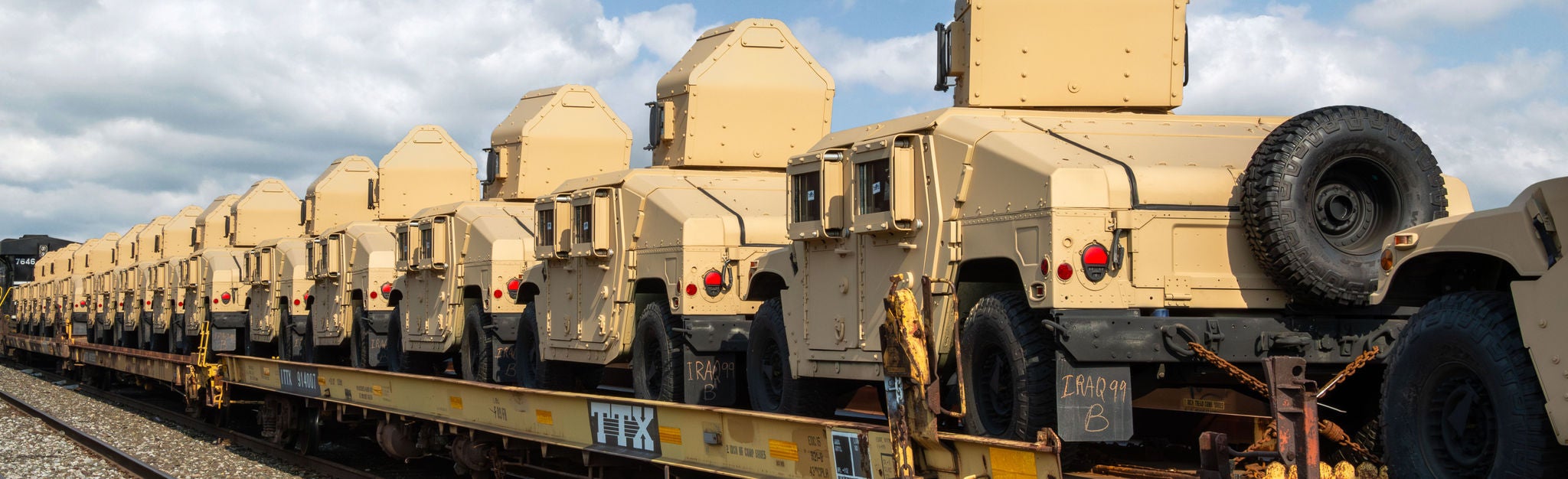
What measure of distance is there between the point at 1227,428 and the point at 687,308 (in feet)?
15.7

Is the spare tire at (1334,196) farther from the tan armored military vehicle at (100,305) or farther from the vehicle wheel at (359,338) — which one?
the tan armored military vehicle at (100,305)

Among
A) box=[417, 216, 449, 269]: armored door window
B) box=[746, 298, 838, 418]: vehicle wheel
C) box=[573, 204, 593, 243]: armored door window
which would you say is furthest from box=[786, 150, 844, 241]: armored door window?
box=[417, 216, 449, 269]: armored door window

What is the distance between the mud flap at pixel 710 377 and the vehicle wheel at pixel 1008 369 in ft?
12.3

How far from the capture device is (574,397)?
10.9 metres

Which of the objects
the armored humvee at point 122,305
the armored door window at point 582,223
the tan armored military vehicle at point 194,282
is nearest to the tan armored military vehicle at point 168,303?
the tan armored military vehicle at point 194,282

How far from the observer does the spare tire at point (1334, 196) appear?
6.63 m

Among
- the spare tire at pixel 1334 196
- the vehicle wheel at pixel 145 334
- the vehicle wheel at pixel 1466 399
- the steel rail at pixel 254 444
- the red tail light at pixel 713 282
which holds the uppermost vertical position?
the spare tire at pixel 1334 196

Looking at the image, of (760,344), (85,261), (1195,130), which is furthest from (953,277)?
(85,261)

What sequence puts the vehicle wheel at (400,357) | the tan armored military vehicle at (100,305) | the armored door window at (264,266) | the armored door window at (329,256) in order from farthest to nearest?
the tan armored military vehicle at (100,305), the armored door window at (264,266), the armored door window at (329,256), the vehicle wheel at (400,357)

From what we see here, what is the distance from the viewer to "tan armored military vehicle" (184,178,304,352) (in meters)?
26.6

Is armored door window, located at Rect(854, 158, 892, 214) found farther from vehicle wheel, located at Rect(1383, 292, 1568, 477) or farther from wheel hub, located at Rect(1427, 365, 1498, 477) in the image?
wheel hub, located at Rect(1427, 365, 1498, 477)

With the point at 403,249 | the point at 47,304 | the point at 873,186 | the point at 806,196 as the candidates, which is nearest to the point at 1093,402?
the point at 873,186

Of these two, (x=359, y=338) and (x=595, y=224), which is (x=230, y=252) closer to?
(x=359, y=338)

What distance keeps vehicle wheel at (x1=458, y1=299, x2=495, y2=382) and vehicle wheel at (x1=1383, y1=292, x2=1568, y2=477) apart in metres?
11.0
